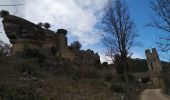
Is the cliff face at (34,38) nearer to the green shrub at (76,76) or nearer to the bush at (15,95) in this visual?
the green shrub at (76,76)

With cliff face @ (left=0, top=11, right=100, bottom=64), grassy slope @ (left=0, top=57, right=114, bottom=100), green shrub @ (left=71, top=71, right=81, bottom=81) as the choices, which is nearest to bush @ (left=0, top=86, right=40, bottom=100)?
grassy slope @ (left=0, top=57, right=114, bottom=100)

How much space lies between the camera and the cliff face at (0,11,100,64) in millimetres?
36469

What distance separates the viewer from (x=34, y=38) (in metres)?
38.6

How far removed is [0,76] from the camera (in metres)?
13.9

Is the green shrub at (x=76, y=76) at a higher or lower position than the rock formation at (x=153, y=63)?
lower

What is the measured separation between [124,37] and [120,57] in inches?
75.4

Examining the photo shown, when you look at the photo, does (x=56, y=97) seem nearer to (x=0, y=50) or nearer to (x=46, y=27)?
(x=0, y=50)

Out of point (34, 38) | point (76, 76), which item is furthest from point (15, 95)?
point (34, 38)

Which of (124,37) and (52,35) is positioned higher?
(52,35)

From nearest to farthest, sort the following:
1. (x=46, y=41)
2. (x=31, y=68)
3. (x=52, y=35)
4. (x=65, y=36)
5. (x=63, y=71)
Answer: (x=31, y=68)
(x=63, y=71)
(x=46, y=41)
(x=52, y=35)
(x=65, y=36)

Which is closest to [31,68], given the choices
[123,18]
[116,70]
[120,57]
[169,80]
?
[120,57]

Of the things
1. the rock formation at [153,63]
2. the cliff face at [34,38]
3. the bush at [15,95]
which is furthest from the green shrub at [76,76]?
the rock formation at [153,63]

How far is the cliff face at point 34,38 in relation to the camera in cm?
3647

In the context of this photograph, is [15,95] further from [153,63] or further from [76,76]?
[153,63]
